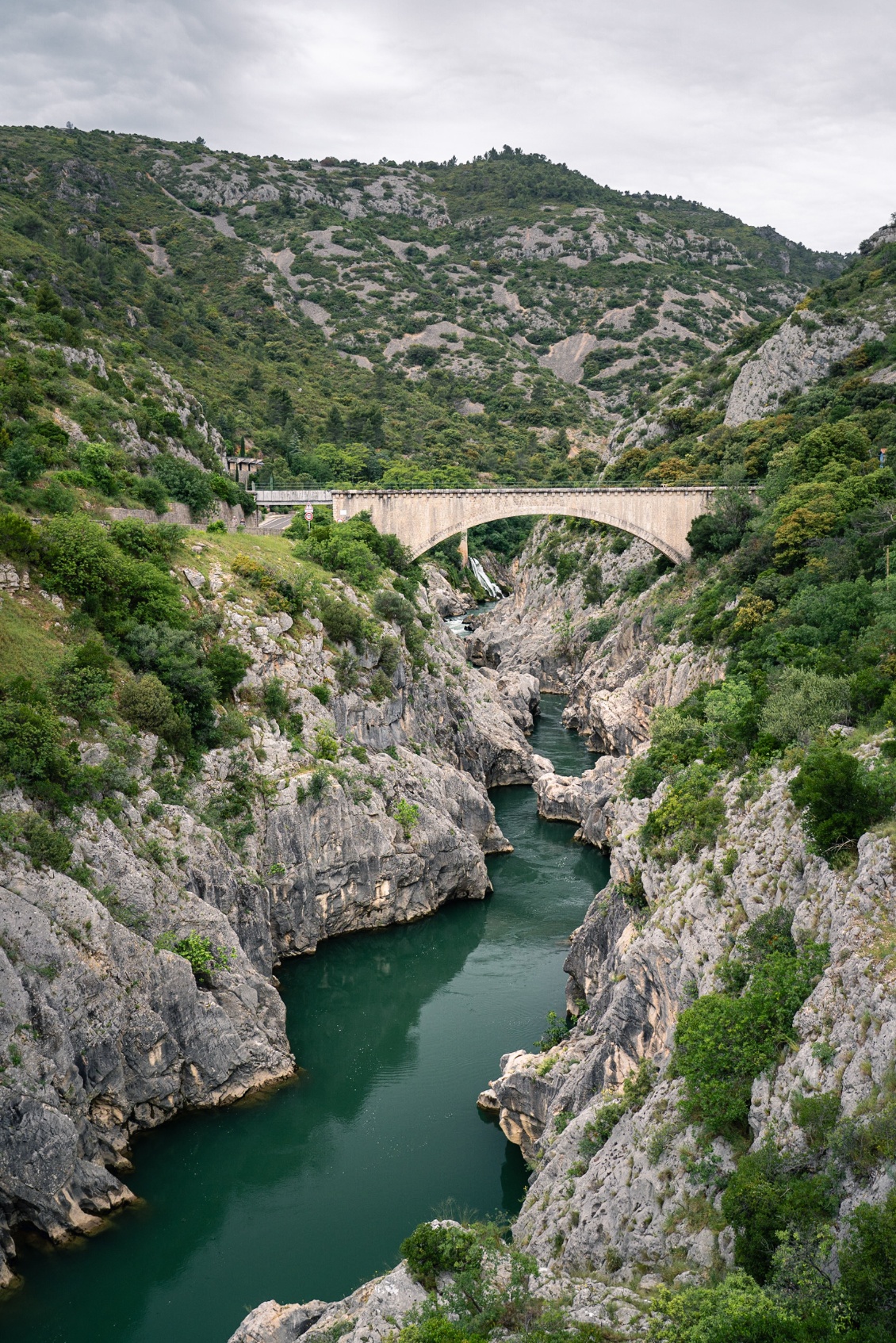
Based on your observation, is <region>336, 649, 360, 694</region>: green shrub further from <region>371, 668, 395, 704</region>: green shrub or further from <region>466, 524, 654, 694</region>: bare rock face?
<region>466, 524, 654, 694</region>: bare rock face

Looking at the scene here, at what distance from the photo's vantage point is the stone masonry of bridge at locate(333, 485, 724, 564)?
58.2 m

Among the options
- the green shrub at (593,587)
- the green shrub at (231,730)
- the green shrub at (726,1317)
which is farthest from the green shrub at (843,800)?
the green shrub at (593,587)

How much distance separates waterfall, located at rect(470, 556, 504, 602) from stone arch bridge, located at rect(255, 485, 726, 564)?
Answer: 35.3 metres

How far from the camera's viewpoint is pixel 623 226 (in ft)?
506

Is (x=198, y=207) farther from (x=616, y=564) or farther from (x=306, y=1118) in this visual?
(x=306, y=1118)

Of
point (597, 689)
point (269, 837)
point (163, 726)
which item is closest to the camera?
point (163, 726)

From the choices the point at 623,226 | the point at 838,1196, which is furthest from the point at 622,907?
the point at 623,226

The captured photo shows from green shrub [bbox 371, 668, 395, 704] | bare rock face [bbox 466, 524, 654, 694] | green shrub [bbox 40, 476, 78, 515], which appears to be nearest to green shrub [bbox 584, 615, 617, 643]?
bare rock face [bbox 466, 524, 654, 694]

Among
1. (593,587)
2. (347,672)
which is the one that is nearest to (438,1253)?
(347,672)

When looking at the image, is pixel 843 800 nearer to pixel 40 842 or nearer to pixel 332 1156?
pixel 332 1156

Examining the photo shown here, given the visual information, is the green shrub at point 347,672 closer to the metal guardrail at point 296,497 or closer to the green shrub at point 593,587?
the metal guardrail at point 296,497

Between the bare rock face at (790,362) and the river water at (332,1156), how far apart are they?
4322cm

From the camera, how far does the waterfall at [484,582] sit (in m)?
96.1

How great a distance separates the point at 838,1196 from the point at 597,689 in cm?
4791
